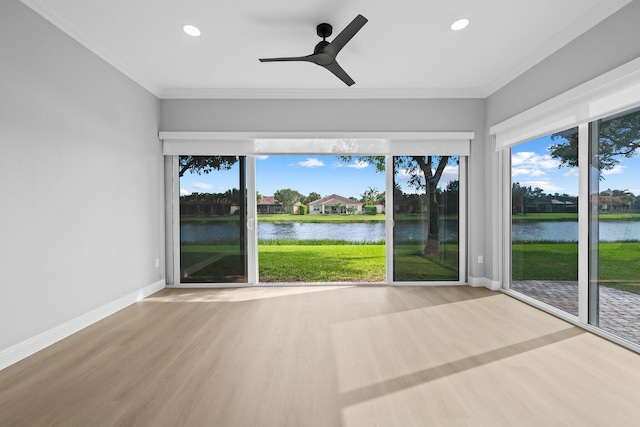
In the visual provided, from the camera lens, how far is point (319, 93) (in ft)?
13.7

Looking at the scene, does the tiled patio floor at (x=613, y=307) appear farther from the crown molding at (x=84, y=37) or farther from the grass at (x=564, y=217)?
the crown molding at (x=84, y=37)

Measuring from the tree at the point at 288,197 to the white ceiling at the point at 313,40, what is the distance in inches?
83.8

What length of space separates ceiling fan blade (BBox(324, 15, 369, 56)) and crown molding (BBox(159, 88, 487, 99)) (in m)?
1.60

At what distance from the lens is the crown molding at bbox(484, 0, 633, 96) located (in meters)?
2.45

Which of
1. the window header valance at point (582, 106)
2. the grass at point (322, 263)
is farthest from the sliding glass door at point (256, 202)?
the grass at point (322, 263)

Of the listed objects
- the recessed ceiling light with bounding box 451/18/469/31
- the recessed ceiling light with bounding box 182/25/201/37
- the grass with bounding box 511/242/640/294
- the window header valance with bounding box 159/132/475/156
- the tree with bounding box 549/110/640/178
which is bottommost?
the grass with bounding box 511/242/640/294

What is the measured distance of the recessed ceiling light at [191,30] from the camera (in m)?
2.75

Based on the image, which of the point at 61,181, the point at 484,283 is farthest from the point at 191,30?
the point at 484,283

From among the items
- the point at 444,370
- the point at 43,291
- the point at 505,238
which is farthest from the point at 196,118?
the point at 505,238

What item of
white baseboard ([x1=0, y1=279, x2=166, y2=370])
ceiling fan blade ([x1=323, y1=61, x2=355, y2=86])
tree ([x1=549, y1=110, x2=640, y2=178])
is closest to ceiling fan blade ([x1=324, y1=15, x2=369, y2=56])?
ceiling fan blade ([x1=323, y1=61, x2=355, y2=86])

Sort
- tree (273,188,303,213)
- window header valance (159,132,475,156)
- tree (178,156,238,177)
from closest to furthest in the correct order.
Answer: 1. window header valance (159,132,475,156)
2. tree (178,156,238,177)
3. tree (273,188,303,213)

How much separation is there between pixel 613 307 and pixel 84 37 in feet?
16.6

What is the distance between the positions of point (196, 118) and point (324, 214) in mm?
2976

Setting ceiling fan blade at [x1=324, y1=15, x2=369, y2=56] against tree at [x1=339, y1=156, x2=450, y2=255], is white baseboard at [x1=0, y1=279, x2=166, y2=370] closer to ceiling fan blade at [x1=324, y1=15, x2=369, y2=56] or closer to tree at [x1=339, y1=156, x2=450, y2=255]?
ceiling fan blade at [x1=324, y1=15, x2=369, y2=56]
